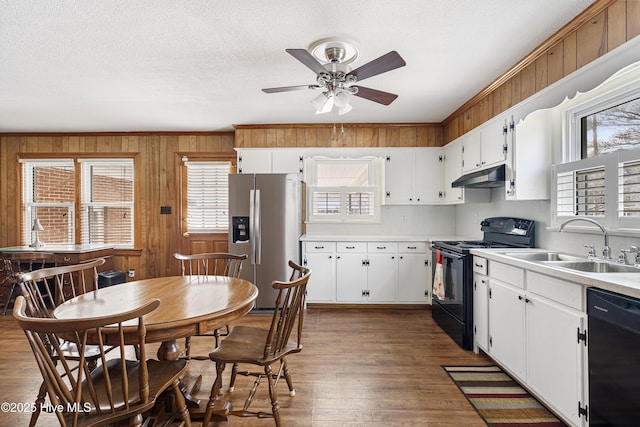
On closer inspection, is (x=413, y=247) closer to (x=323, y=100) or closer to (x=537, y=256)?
(x=537, y=256)

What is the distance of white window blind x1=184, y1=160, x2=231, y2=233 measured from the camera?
4.82 m

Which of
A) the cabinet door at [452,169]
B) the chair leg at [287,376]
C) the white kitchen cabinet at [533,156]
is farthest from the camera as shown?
the cabinet door at [452,169]

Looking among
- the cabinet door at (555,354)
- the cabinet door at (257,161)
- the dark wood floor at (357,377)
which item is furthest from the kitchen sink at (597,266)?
the cabinet door at (257,161)

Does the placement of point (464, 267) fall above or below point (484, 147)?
below

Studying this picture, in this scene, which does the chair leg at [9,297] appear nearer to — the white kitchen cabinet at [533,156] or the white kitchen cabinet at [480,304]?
→ the white kitchen cabinet at [480,304]

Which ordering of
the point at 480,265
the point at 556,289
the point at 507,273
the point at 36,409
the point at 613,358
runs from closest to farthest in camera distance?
the point at 613,358
the point at 36,409
the point at 556,289
the point at 507,273
the point at 480,265

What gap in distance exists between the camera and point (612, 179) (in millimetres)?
1929

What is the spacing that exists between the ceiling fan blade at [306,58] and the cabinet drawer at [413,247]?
8.36 feet

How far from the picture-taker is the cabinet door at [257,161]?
4.43 meters

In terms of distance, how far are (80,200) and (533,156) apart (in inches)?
229

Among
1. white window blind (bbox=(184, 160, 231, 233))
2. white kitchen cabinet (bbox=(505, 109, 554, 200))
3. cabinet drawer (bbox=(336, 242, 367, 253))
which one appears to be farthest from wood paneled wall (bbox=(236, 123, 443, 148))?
white kitchen cabinet (bbox=(505, 109, 554, 200))

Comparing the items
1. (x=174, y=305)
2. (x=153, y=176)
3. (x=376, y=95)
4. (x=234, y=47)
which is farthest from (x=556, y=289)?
(x=153, y=176)

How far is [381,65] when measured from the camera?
2.02m

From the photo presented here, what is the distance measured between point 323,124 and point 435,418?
3548 millimetres
